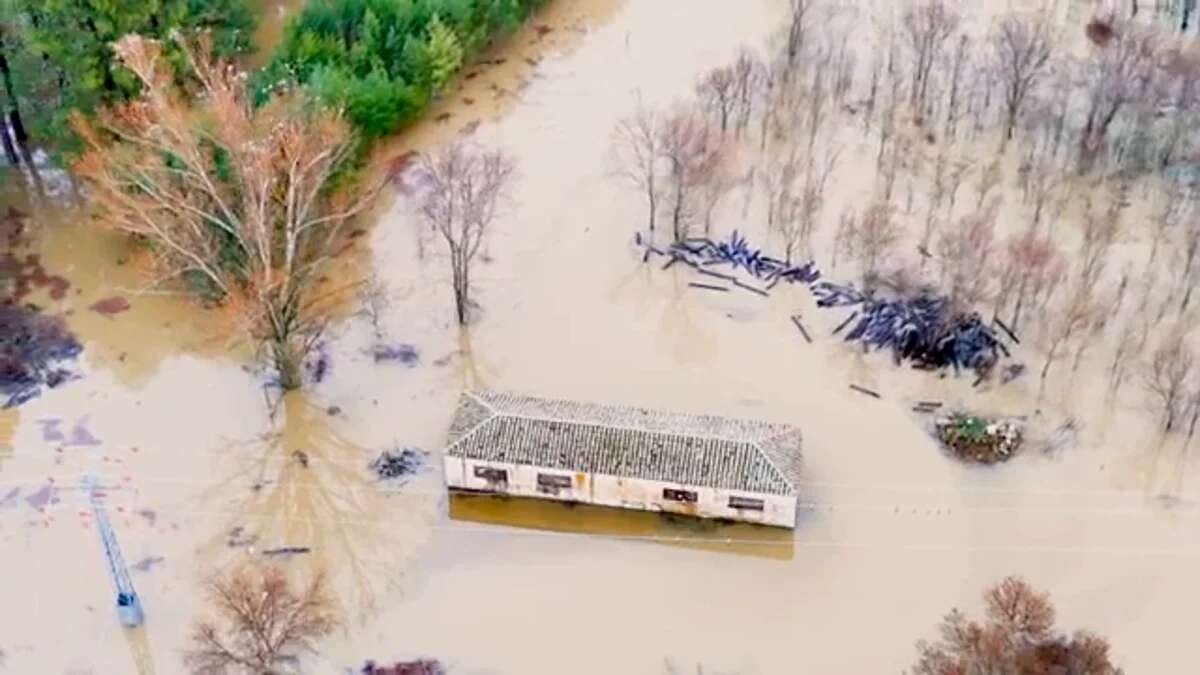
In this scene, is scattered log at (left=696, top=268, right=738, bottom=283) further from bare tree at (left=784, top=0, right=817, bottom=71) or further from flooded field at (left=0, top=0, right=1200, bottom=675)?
bare tree at (left=784, top=0, right=817, bottom=71)

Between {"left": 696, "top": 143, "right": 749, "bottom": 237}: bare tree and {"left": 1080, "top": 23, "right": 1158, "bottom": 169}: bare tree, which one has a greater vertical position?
{"left": 1080, "top": 23, "right": 1158, "bottom": 169}: bare tree

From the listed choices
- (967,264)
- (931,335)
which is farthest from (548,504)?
(967,264)

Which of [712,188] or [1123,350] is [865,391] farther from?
[712,188]

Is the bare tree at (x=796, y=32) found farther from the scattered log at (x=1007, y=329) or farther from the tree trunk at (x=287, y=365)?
the tree trunk at (x=287, y=365)

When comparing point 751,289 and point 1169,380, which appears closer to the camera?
point 1169,380

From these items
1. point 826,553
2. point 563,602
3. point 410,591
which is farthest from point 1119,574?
point 410,591

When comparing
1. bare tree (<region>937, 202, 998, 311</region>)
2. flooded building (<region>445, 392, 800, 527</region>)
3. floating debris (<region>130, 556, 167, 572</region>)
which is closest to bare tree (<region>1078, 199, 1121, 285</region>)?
bare tree (<region>937, 202, 998, 311</region>)

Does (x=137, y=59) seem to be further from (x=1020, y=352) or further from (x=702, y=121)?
(x=1020, y=352)
